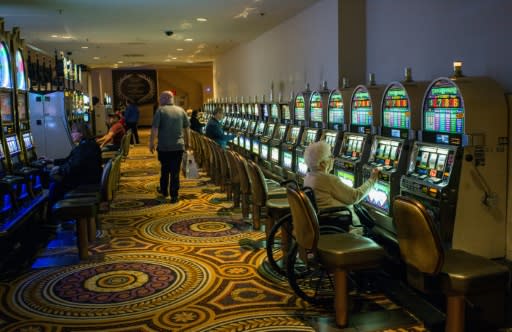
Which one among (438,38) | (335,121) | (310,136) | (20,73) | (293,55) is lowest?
(310,136)

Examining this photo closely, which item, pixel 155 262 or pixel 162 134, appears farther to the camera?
pixel 162 134

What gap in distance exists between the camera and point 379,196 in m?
4.27

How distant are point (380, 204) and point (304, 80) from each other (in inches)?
180

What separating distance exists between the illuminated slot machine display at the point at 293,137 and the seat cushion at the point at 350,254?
10.5 feet

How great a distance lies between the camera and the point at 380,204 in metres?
4.25

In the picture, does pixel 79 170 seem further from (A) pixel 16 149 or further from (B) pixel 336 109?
(B) pixel 336 109

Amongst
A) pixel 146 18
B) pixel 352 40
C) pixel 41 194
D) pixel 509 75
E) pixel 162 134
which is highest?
pixel 146 18

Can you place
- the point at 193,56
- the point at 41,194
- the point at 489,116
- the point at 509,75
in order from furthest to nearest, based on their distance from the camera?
the point at 193,56
the point at 41,194
the point at 509,75
the point at 489,116

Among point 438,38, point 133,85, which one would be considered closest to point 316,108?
point 438,38

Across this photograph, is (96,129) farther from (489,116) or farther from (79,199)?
(489,116)

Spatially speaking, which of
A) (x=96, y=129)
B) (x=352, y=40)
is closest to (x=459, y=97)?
(x=352, y=40)

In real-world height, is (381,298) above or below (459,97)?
below

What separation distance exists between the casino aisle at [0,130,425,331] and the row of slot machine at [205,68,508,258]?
30.9 inches

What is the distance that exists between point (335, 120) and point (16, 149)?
142 inches
